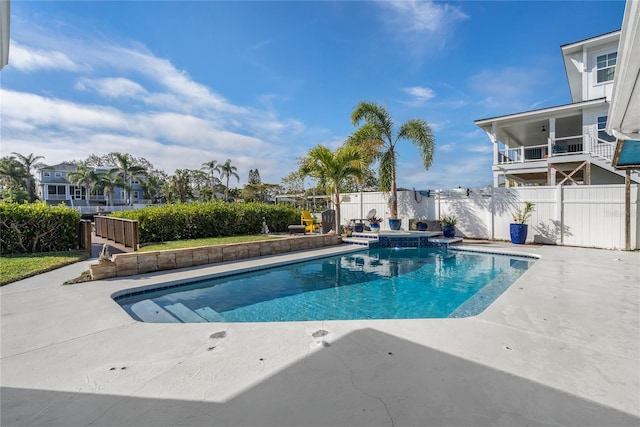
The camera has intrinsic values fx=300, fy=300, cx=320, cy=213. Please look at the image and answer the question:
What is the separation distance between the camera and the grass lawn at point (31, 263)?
6183mm

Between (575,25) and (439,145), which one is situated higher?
(575,25)

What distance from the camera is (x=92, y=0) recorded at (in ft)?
23.5

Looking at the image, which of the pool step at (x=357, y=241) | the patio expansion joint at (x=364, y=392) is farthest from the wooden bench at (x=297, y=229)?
the patio expansion joint at (x=364, y=392)

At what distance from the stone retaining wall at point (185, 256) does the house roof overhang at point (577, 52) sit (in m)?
16.7

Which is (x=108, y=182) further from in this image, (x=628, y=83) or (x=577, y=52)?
(x=628, y=83)

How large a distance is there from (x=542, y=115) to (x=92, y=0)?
18.0m

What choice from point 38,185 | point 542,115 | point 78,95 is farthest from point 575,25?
point 38,185

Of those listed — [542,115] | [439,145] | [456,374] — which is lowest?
[456,374]

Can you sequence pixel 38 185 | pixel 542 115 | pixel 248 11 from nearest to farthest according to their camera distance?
pixel 248 11, pixel 542 115, pixel 38 185

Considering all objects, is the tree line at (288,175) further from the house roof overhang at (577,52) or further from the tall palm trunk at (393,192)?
the house roof overhang at (577,52)

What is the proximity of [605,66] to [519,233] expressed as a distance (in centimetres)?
1067

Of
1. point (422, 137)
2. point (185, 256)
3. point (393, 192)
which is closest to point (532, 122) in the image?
point (422, 137)

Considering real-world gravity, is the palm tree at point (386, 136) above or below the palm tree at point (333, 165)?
above

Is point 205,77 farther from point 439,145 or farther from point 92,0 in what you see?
point 439,145
